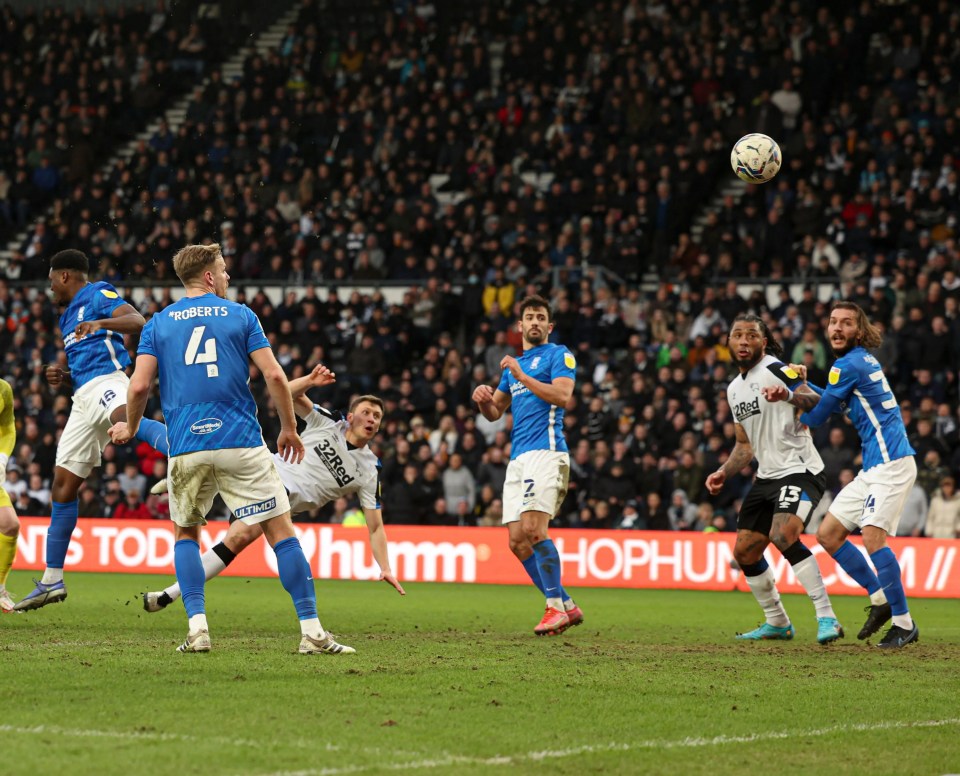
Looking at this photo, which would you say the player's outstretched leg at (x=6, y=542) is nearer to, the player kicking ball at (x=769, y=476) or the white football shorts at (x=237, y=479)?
the white football shorts at (x=237, y=479)

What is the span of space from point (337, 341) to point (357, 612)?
12.1 meters

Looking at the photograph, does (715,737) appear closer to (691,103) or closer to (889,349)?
(889,349)

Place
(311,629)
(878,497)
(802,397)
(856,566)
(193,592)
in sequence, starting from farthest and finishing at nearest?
1. (856,566)
2. (802,397)
3. (878,497)
4. (193,592)
5. (311,629)

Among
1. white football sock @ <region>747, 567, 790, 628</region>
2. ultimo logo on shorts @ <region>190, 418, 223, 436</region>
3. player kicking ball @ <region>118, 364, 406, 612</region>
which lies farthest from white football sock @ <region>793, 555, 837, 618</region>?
ultimo logo on shorts @ <region>190, 418, 223, 436</region>

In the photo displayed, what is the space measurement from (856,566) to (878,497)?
0.67m

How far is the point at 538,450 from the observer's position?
11.3 m

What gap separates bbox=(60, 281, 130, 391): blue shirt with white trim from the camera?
11.2 m

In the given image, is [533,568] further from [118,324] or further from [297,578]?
[118,324]

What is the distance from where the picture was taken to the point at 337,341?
2506cm

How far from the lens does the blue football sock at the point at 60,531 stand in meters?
11.0

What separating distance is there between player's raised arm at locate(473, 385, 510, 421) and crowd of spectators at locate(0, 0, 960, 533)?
835cm

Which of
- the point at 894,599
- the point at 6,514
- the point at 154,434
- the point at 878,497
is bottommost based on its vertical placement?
the point at 894,599

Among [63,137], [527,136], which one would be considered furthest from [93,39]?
[527,136]

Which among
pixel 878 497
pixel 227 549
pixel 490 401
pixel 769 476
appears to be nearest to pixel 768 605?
pixel 769 476
